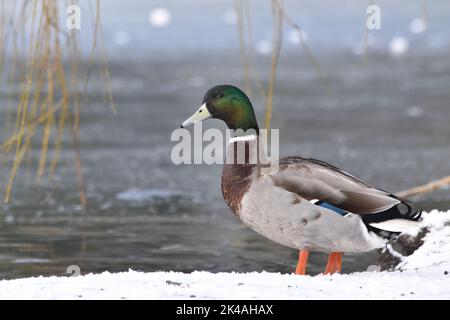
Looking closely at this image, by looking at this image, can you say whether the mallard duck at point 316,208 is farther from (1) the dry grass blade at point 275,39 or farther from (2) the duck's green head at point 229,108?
(1) the dry grass blade at point 275,39

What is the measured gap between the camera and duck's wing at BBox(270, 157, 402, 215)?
407cm

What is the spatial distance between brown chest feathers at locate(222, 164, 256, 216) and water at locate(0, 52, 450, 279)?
4.07 feet

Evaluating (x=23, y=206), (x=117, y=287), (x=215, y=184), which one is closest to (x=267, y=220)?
(x=117, y=287)

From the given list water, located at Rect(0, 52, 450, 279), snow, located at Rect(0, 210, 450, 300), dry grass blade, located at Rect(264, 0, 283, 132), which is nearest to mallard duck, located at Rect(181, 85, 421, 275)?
snow, located at Rect(0, 210, 450, 300)

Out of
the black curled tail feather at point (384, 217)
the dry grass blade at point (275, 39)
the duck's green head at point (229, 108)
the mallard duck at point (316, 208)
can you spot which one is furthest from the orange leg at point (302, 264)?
the dry grass blade at point (275, 39)

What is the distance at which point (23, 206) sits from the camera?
765cm

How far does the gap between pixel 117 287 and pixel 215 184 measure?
541 centimetres

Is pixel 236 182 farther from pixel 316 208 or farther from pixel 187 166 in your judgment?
pixel 187 166

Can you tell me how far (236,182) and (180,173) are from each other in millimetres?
5225

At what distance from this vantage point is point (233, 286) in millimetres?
3371

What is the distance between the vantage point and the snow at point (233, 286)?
10.6 ft

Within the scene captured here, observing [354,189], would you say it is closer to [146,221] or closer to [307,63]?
[146,221]

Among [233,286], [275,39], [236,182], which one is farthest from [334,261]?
[275,39]

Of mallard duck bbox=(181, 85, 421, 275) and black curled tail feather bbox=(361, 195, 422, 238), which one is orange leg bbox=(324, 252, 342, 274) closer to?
mallard duck bbox=(181, 85, 421, 275)
